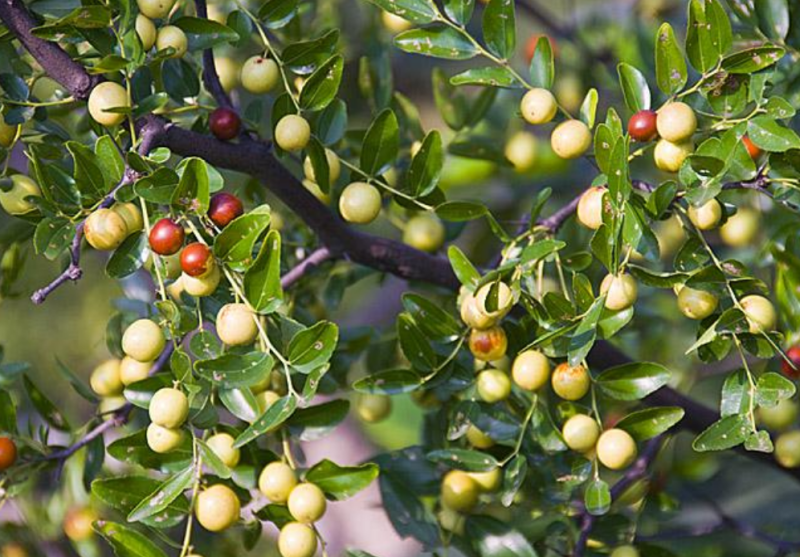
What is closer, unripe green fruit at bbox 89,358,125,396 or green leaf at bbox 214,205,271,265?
green leaf at bbox 214,205,271,265

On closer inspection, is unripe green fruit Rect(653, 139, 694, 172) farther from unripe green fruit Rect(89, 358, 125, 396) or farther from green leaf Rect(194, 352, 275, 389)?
unripe green fruit Rect(89, 358, 125, 396)

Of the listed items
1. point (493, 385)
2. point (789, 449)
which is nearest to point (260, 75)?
point (493, 385)

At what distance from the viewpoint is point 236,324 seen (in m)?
0.65

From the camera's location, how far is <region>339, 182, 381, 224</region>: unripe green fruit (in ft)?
2.51

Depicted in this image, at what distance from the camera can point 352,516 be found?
2.01m

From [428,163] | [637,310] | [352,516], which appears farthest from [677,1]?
[352,516]

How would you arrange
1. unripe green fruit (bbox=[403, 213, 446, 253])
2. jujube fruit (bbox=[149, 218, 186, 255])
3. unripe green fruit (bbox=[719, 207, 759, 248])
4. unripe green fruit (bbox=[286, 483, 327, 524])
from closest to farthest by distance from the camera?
jujube fruit (bbox=[149, 218, 186, 255]), unripe green fruit (bbox=[286, 483, 327, 524]), unripe green fruit (bbox=[403, 213, 446, 253]), unripe green fruit (bbox=[719, 207, 759, 248])

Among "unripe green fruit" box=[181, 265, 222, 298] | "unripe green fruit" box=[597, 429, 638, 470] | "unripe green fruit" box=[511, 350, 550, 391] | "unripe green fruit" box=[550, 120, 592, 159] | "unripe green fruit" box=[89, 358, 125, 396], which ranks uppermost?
"unripe green fruit" box=[550, 120, 592, 159]

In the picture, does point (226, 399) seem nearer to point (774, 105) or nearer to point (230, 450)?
point (230, 450)

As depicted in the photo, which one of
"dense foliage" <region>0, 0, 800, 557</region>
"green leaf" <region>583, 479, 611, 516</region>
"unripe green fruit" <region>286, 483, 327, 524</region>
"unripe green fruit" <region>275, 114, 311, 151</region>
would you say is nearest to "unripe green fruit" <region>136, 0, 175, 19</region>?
"dense foliage" <region>0, 0, 800, 557</region>

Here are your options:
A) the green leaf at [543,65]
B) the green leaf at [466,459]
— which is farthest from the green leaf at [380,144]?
the green leaf at [466,459]

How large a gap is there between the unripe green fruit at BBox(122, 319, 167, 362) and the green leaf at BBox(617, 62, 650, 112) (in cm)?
33

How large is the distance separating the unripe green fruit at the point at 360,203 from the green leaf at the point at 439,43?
0.33 feet

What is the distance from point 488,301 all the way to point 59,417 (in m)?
0.41
